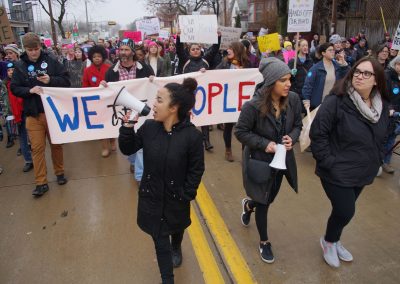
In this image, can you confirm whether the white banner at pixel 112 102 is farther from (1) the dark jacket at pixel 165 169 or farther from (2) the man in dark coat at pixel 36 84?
(1) the dark jacket at pixel 165 169

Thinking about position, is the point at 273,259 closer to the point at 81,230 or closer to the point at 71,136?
the point at 81,230

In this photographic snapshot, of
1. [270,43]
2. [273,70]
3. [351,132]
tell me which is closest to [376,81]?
[351,132]

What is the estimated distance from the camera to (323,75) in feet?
18.3

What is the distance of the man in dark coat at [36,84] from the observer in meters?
4.36

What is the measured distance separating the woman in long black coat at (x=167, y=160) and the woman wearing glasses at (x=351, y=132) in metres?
1.06

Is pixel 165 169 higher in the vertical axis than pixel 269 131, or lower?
lower

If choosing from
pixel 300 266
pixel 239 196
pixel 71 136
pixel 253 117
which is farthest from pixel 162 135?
pixel 71 136

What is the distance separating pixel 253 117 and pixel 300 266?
55.9 inches

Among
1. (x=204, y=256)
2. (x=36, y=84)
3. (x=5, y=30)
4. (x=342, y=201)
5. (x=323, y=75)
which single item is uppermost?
(x=5, y=30)

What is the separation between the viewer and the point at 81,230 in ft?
12.4

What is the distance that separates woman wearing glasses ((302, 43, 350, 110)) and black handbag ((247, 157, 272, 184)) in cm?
297

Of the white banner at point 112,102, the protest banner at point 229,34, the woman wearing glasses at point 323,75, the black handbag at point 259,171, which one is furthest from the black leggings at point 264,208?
the protest banner at point 229,34

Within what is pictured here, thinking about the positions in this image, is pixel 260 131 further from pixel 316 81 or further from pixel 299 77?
pixel 299 77

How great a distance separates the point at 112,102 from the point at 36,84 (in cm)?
100
